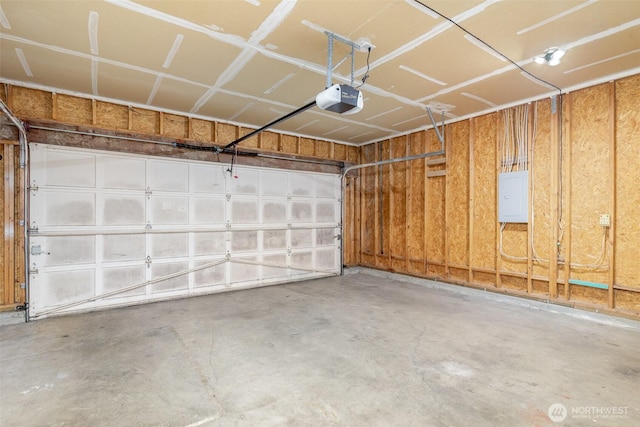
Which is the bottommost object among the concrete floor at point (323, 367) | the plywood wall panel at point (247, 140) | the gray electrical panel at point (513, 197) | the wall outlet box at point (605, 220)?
the concrete floor at point (323, 367)

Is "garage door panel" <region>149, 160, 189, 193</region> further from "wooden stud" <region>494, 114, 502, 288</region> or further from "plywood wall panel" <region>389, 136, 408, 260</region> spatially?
"wooden stud" <region>494, 114, 502, 288</region>

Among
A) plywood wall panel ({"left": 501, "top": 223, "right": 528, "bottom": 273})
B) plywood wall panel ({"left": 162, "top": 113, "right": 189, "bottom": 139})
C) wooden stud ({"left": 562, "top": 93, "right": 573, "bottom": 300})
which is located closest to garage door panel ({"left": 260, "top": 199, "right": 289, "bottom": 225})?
plywood wall panel ({"left": 162, "top": 113, "right": 189, "bottom": 139})

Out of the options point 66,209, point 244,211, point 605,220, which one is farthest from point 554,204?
point 66,209

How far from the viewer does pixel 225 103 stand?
4.71 metres

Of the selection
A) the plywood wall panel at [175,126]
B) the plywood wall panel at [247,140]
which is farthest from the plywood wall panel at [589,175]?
the plywood wall panel at [175,126]

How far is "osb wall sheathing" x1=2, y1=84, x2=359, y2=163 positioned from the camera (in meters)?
4.12

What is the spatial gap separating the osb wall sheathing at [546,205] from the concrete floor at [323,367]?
0.54m

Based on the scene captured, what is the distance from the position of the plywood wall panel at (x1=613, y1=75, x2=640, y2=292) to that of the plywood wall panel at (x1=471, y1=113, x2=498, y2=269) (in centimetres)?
148

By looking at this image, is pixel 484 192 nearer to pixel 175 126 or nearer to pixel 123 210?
pixel 175 126

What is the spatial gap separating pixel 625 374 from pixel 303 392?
2.74 m

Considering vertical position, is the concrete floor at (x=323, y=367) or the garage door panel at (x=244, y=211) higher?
the garage door panel at (x=244, y=211)

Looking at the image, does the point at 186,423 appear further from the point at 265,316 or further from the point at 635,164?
the point at 635,164

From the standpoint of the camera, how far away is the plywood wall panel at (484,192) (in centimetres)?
510

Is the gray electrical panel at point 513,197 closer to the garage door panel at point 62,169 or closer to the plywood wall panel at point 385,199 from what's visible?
the plywood wall panel at point 385,199
